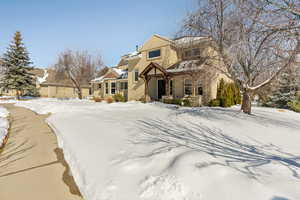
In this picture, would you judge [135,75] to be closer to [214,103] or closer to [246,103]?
[214,103]

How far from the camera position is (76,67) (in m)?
25.8

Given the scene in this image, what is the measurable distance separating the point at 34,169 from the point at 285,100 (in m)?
20.9

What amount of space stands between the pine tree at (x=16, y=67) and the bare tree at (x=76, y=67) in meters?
4.58

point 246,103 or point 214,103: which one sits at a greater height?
point 246,103

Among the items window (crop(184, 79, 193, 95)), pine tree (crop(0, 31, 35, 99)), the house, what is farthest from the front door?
pine tree (crop(0, 31, 35, 99))

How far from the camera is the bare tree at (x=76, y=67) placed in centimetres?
2516

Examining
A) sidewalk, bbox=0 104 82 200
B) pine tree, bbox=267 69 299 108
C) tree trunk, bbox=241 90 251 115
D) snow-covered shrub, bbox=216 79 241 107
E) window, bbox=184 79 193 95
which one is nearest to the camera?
sidewalk, bbox=0 104 82 200

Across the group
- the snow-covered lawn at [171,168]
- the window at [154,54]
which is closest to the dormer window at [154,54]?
the window at [154,54]

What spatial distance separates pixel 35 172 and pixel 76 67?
25.4 m

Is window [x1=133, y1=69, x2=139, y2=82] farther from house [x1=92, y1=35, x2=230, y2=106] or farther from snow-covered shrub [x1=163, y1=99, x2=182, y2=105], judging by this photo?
snow-covered shrub [x1=163, y1=99, x2=182, y2=105]

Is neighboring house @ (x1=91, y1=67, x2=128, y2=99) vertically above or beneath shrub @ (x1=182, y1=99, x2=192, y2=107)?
above

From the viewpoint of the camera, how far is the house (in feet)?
38.4

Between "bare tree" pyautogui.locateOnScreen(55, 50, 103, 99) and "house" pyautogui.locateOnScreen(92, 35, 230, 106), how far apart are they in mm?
8453

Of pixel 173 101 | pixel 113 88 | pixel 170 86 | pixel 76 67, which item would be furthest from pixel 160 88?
pixel 76 67
